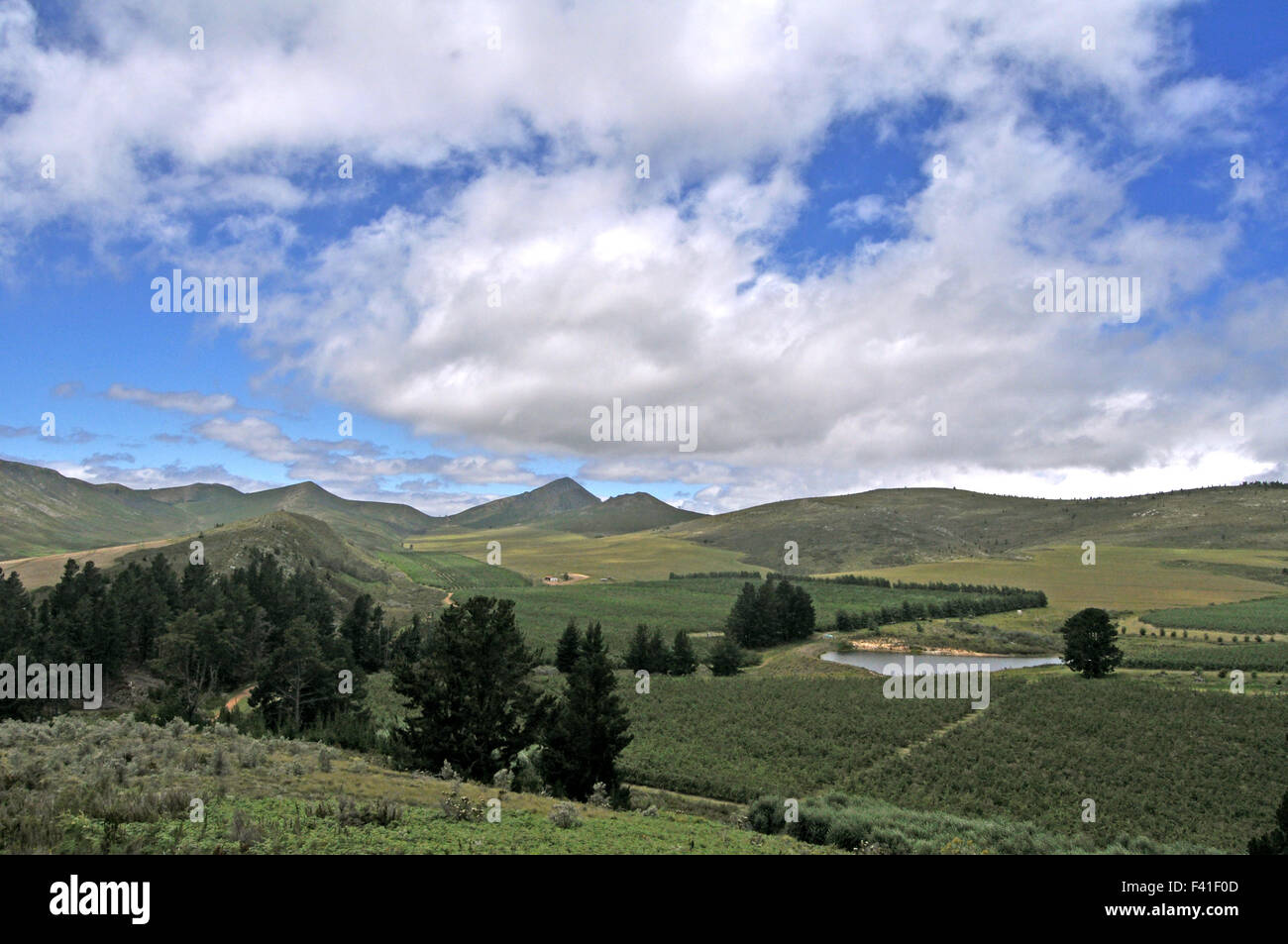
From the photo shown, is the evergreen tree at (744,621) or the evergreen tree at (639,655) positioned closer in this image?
the evergreen tree at (639,655)

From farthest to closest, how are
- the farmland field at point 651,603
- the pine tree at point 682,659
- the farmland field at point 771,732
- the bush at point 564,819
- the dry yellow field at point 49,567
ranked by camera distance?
the dry yellow field at point 49,567 < the farmland field at point 651,603 < the pine tree at point 682,659 < the farmland field at point 771,732 < the bush at point 564,819

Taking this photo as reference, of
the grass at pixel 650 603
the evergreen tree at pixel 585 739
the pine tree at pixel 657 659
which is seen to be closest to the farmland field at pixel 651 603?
the grass at pixel 650 603

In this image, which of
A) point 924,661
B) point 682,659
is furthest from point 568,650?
point 924,661

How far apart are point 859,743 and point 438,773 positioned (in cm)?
2990

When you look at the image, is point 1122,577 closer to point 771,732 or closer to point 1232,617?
point 1232,617

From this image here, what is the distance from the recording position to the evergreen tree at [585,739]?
2834 cm

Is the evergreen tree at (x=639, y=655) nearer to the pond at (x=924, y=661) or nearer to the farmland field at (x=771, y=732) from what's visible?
the farmland field at (x=771, y=732)

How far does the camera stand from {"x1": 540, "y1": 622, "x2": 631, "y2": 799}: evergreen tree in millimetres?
28344

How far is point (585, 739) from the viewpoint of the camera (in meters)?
28.8

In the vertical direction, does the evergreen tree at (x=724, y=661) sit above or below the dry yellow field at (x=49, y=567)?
below

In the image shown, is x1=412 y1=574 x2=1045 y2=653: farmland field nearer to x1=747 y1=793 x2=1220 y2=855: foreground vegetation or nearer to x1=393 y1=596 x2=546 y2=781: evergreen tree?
x1=393 y1=596 x2=546 y2=781: evergreen tree

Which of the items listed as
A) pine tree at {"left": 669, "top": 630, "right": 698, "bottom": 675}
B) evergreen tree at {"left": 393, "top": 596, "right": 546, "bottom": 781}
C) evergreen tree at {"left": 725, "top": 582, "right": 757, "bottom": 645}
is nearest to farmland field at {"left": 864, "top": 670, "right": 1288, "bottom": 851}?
evergreen tree at {"left": 393, "top": 596, "right": 546, "bottom": 781}

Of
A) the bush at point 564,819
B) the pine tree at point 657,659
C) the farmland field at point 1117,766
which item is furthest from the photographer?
the pine tree at point 657,659
